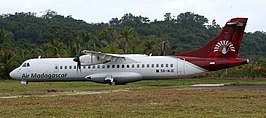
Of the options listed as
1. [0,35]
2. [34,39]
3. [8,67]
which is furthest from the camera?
[34,39]

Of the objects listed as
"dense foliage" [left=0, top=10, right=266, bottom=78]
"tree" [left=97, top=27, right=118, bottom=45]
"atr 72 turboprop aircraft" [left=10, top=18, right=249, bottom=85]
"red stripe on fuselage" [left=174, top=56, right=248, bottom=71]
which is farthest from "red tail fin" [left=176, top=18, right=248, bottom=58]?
"tree" [left=97, top=27, right=118, bottom=45]

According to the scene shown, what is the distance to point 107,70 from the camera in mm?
43875

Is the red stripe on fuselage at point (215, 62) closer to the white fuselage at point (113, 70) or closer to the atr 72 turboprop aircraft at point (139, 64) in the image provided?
the atr 72 turboprop aircraft at point (139, 64)

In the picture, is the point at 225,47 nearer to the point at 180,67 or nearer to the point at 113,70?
the point at 180,67

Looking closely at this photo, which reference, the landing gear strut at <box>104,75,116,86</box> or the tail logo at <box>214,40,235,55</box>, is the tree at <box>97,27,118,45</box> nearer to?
the landing gear strut at <box>104,75,116,86</box>

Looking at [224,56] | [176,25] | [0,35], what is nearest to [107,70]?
[224,56]

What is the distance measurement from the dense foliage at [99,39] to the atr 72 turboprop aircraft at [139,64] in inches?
853

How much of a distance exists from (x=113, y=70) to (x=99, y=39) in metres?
78.4

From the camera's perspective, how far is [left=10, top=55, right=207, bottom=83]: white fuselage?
41938 mm

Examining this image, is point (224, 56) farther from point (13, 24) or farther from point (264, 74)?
point (13, 24)

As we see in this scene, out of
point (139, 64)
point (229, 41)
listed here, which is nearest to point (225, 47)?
point (229, 41)

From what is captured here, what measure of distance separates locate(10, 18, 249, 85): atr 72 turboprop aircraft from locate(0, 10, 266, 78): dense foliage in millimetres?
21671

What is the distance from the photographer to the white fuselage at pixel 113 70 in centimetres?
4194

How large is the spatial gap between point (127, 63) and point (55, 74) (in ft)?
19.8
